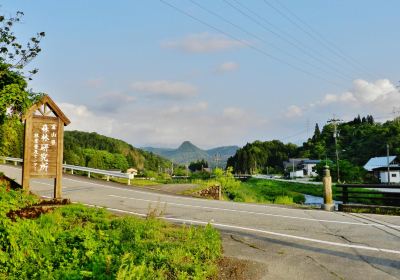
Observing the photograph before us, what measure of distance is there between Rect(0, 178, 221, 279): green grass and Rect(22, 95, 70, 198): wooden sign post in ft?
21.0

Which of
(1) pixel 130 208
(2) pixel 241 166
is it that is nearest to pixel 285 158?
(2) pixel 241 166

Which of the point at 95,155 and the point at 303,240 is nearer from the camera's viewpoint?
the point at 303,240

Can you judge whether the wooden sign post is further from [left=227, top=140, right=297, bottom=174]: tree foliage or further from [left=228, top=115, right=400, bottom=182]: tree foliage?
[left=227, top=140, right=297, bottom=174]: tree foliage

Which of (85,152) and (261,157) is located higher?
(85,152)

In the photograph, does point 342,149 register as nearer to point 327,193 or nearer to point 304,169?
point 304,169

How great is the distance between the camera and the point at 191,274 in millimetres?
5793

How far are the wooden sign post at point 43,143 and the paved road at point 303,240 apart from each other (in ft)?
8.98

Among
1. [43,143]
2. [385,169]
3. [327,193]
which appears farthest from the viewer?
[385,169]

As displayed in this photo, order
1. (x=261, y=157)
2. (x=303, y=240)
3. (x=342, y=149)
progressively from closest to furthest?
(x=303, y=240), (x=342, y=149), (x=261, y=157)

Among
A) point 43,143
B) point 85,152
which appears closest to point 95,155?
point 85,152

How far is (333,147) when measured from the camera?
119 m

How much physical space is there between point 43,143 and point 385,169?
245 ft

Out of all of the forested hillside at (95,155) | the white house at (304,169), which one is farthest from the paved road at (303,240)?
the white house at (304,169)

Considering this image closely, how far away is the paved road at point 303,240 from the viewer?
21.0 ft
